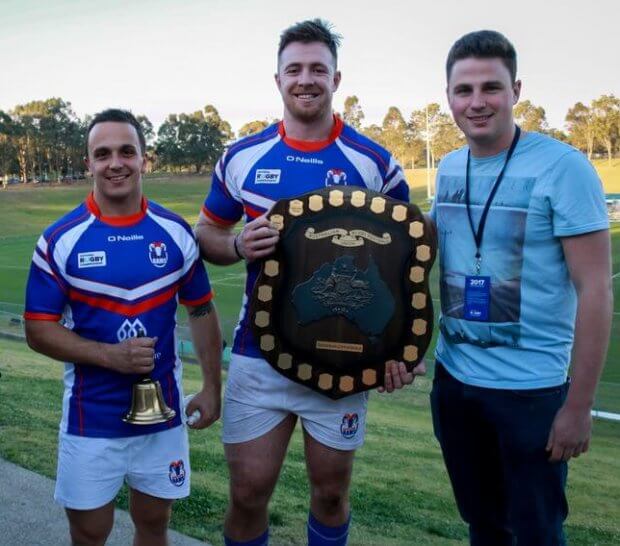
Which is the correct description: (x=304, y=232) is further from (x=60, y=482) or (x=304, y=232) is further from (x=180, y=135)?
(x=180, y=135)

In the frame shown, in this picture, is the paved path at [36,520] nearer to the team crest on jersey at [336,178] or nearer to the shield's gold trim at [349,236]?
the shield's gold trim at [349,236]

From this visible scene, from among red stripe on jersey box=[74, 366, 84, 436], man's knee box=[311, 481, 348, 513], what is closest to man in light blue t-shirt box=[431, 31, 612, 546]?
man's knee box=[311, 481, 348, 513]

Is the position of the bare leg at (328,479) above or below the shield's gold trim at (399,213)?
below

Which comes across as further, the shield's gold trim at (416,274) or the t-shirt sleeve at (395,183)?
the t-shirt sleeve at (395,183)

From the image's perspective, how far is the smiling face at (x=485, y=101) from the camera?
2914 millimetres

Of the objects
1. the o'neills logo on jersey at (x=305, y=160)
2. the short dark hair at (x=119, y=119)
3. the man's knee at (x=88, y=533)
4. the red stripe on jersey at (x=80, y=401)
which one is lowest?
the man's knee at (x=88, y=533)

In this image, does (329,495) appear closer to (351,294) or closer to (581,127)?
(351,294)

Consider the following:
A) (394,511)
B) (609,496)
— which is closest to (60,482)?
(394,511)

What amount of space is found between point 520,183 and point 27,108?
9248 centimetres

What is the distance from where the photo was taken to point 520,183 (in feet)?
9.41

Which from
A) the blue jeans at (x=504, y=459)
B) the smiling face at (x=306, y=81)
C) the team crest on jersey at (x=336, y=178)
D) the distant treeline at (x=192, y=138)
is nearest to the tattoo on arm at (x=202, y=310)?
the team crest on jersey at (x=336, y=178)

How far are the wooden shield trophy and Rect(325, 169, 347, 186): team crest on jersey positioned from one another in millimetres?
224

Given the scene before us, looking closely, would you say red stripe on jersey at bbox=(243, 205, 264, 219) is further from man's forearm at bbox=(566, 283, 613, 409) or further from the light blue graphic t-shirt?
man's forearm at bbox=(566, 283, 613, 409)

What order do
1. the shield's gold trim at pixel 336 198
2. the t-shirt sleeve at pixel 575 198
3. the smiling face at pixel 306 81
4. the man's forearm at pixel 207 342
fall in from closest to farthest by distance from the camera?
the t-shirt sleeve at pixel 575 198 < the shield's gold trim at pixel 336 198 < the smiling face at pixel 306 81 < the man's forearm at pixel 207 342
